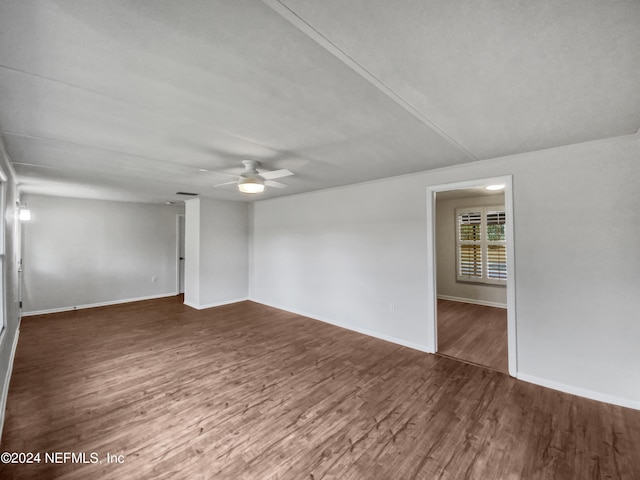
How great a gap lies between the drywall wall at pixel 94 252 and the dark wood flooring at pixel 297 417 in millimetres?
2521

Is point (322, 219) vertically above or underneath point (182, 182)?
underneath

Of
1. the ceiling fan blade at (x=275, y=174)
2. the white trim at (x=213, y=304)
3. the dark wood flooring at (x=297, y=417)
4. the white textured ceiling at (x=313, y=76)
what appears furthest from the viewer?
the white trim at (x=213, y=304)

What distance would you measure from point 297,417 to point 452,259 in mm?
5668

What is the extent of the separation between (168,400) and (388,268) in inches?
121

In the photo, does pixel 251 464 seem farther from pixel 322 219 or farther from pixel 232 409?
pixel 322 219

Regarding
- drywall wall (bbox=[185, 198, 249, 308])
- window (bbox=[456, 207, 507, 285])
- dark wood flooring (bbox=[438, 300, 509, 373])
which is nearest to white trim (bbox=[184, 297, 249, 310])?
drywall wall (bbox=[185, 198, 249, 308])

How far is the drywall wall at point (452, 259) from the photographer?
6.02 meters

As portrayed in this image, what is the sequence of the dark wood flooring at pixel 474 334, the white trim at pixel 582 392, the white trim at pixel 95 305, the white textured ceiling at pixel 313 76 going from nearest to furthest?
1. the white textured ceiling at pixel 313 76
2. the white trim at pixel 582 392
3. the dark wood flooring at pixel 474 334
4. the white trim at pixel 95 305

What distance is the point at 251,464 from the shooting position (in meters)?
1.76

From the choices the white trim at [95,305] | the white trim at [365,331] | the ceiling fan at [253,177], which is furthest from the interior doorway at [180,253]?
the ceiling fan at [253,177]

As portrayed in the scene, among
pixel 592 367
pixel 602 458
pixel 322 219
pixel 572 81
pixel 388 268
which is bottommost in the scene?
pixel 602 458

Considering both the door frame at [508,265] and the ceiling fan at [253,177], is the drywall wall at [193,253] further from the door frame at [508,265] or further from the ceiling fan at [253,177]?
the door frame at [508,265]

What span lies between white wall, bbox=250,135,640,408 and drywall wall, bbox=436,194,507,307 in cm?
337

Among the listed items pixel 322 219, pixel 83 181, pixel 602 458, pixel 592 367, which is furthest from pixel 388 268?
pixel 83 181
